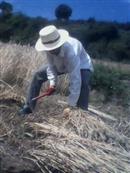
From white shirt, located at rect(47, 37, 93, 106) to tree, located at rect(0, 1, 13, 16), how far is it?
46.2 feet

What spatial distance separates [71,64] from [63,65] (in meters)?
0.30

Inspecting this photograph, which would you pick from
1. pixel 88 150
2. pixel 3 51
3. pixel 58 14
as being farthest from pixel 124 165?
pixel 58 14

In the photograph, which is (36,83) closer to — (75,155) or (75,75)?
(75,75)

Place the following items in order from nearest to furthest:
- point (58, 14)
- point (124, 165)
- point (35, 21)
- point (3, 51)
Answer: point (124, 165), point (3, 51), point (58, 14), point (35, 21)

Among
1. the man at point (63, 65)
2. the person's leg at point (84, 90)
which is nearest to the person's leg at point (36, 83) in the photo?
the man at point (63, 65)

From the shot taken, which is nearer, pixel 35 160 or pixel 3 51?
pixel 35 160

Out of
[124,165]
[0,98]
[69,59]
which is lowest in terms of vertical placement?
[124,165]

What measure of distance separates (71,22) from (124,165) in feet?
62.4

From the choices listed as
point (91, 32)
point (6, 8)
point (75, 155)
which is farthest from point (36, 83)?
point (91, 32)

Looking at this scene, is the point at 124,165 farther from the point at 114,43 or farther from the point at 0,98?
the point at 114,43

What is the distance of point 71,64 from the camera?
805cm

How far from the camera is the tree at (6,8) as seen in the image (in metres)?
22.8

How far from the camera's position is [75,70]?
8.04 m

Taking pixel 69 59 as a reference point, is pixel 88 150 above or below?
below
